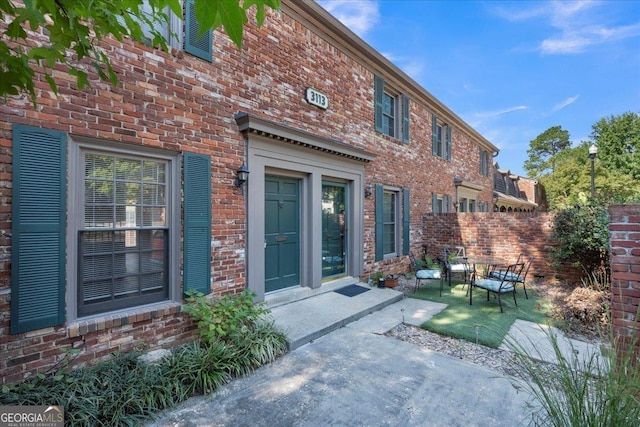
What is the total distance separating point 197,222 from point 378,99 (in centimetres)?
581

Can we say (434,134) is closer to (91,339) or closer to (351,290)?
(351,290)

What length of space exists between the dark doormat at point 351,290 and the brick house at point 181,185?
421mm

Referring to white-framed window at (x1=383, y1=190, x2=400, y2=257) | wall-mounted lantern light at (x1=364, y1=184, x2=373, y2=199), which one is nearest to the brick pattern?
wall-mounted lantern light at (x1=364, y1=184, x2=373, y2=199)

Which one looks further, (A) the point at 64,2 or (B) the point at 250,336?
(B) the point at 250,336

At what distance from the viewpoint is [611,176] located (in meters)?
21.4

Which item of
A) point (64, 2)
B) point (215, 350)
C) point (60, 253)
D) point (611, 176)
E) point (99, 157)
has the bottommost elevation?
point (215, 350)

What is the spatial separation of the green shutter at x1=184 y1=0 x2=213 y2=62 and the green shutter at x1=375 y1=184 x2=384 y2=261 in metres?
4.72

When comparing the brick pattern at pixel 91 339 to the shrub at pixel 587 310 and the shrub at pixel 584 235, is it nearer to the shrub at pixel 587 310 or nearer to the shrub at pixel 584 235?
the shrub at pixel 587 310

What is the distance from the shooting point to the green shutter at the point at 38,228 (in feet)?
9.03

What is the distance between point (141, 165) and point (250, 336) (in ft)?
8.28

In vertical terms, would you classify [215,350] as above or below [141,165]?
below

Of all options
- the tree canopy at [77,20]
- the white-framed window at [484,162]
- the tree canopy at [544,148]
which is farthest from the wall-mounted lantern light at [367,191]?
the tree canopy at [544,148]

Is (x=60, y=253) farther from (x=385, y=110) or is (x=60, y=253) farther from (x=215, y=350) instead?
(x=385, y=110)

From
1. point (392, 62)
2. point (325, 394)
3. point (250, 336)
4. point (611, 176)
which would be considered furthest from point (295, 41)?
point (611, 176)
